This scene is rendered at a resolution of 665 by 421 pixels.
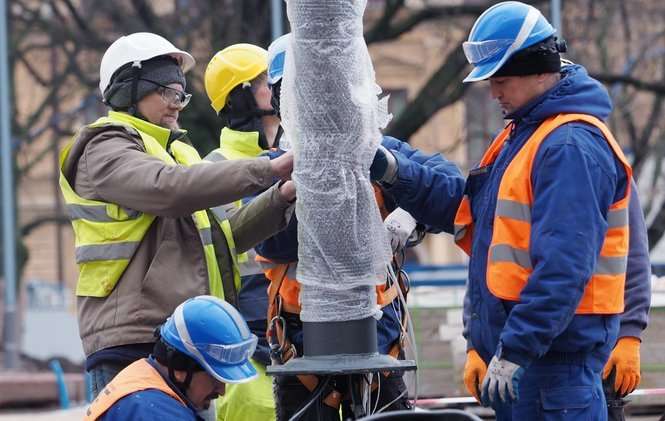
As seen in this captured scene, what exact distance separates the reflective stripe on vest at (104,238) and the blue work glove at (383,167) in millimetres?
774

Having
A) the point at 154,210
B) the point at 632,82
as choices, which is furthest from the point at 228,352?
the point at 632,82

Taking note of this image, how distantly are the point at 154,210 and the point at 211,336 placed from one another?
1.85 feet

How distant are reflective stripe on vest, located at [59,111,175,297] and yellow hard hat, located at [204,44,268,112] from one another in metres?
0.99

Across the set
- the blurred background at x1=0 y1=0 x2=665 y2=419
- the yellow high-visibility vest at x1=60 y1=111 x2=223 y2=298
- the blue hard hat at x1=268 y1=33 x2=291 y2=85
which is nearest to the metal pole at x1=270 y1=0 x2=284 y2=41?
the blurred background at x1=0 y1=0 x2=665 y2=419

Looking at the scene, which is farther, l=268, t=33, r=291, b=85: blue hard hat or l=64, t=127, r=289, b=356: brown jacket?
l=268, t=33, r=291, b=85: blue hard hat

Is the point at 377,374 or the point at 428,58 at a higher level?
the point at 377,374

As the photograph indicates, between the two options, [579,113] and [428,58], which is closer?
[579,113]

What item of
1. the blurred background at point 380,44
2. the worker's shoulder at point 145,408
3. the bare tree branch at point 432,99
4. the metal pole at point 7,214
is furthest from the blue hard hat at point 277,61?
the metal pole at point 7,214

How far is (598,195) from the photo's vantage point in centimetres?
456

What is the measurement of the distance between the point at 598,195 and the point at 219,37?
44.0 feet

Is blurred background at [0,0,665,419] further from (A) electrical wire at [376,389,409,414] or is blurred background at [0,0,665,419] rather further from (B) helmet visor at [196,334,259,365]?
(B) helmet visor at [196,334,259,365]

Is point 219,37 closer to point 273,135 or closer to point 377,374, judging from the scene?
point 273,135

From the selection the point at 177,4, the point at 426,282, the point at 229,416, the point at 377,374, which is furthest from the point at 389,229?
the point at 177,4

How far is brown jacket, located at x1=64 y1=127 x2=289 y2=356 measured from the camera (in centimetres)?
495
